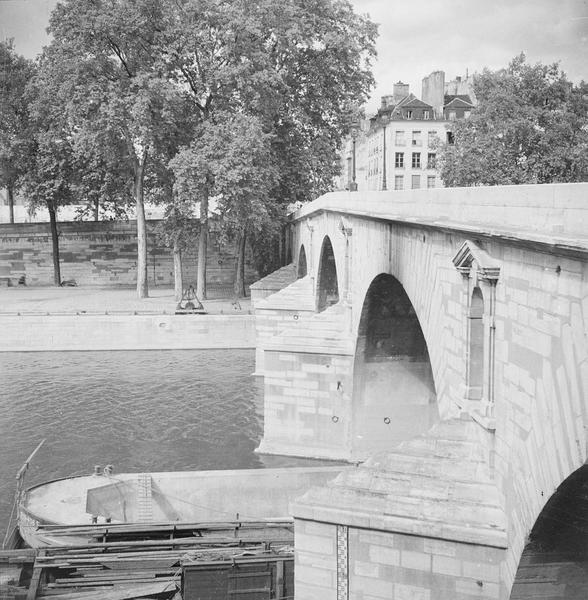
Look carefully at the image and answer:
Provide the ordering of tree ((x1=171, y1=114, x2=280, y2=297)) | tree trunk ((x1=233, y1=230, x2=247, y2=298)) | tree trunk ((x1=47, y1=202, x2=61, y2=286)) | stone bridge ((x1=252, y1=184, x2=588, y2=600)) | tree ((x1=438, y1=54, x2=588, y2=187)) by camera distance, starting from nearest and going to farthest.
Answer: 1. stone bridge ((x1=252, y1=184, x2=588, y2=600))
2. tree ((x1=438, y1=54, x2=588, y2=187))
3. tree ((x1=171, y1=114, x2=280, y2=297))
4. tree trunk ((x1=233, y1=230, x2=247, y2=298))
5. tree trunk ((x1=47, y1=202, x2=61, y2=286))

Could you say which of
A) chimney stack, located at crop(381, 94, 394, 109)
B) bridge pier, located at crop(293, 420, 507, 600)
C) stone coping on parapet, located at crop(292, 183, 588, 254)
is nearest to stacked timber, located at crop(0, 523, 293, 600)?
bridge pier, located at crop(293, 420, 507, 600)

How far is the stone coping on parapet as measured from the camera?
7590mm

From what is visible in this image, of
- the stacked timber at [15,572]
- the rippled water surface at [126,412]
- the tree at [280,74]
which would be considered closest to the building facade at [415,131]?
the tree at [280,74]

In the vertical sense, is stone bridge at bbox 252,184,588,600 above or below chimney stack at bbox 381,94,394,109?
below

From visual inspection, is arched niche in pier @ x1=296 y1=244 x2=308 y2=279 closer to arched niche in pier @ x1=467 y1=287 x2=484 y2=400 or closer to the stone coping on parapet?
the stone coping on parapet

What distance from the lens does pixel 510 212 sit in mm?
9367

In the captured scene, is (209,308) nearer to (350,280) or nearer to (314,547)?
(350,280)

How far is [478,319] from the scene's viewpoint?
35.7 feet

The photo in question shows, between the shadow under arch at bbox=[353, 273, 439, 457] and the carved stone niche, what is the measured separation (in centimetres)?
1021

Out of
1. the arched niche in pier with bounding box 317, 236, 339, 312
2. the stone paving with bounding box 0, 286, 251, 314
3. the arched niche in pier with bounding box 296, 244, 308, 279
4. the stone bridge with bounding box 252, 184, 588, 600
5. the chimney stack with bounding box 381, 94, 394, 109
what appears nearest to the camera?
the stone bridge with bounding box 252, 184, 588, 600

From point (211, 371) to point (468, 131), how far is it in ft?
51.1

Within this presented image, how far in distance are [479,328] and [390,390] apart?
10931mm

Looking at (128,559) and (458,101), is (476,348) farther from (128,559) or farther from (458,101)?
(458,101)

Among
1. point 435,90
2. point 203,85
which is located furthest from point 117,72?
point 435,90
